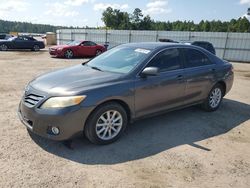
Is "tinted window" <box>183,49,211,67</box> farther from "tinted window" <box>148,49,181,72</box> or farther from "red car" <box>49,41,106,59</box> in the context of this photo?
"red car" <box>49,41,106,59</box>

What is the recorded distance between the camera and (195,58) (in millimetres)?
5688

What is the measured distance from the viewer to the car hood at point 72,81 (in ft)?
13.0

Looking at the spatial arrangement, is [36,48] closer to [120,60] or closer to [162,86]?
[120,60]

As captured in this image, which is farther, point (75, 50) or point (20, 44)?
point (20, 44)

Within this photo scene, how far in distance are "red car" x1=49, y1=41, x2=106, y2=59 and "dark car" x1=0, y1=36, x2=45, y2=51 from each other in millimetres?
5697

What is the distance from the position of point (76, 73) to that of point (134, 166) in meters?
1.95

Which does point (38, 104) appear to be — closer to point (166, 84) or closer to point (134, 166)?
point (134, 166)

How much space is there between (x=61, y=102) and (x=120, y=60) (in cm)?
161

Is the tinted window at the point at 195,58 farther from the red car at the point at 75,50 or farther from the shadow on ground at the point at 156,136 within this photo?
the red car at the point at 75,50

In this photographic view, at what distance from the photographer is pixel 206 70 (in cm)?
581

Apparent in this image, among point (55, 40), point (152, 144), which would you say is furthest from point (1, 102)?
point (55, 40)

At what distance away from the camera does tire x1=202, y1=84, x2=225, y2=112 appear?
6.12 m

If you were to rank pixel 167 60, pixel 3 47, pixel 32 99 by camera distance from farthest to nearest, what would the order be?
pixel 3 47 → pixel 167 60 → pixel 32 99

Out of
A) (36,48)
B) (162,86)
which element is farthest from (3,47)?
(162,86)
